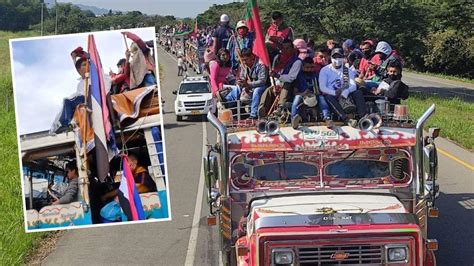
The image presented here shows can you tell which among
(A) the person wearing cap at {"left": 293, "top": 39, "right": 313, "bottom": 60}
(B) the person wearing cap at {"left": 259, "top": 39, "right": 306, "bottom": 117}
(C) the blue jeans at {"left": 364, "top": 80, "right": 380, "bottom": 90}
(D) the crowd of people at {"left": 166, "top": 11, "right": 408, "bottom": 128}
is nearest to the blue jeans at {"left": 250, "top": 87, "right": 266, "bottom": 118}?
Result: (D) the crowd of people at {"left": 166, "top": 11, "right": 408, "bottom": 128}

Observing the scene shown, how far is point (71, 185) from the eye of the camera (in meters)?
6.62

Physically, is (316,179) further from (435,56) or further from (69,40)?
(435,56)

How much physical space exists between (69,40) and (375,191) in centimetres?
333

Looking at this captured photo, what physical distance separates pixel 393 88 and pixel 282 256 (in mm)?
4917

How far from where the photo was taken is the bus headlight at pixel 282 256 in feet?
20.2

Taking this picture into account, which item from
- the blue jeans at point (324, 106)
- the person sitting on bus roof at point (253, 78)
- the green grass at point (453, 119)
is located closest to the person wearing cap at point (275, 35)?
the person sitting on bus roof at point (253, 78)

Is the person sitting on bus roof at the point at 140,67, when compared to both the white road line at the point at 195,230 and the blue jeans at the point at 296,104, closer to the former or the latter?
the blue jeans at the point at 296,104

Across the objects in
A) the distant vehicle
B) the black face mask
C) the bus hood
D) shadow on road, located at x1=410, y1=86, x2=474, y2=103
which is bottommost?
shadow on road, located at x1=410, y1=86, x2=474, y2=103

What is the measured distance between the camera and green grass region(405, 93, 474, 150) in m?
20.3

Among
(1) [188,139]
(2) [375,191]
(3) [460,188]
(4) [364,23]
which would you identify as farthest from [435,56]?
(2) [375,191]

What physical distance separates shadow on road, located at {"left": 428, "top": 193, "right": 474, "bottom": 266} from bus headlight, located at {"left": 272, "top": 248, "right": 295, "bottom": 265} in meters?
3.58

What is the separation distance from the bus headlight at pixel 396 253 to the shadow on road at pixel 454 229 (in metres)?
3.09

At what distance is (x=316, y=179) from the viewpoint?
7246 mm

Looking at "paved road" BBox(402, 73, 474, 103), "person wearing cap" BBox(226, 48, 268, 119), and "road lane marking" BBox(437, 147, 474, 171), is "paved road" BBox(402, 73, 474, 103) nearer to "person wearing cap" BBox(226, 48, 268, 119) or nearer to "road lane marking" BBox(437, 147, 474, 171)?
"road lane marking" BBox(437, 147, 474, 171)
